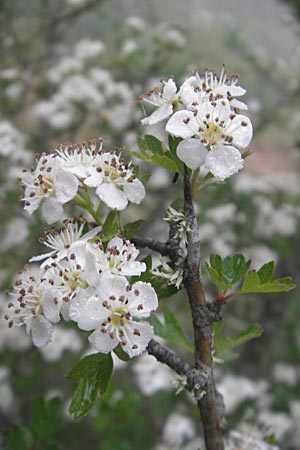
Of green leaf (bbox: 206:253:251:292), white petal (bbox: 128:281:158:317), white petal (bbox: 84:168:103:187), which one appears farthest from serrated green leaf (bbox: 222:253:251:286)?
white petal (bbox: 84:168:103:187)

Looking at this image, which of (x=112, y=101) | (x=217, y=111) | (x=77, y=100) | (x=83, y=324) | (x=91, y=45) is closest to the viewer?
(x=83, y=324)

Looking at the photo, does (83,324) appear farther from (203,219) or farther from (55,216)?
(203,219)

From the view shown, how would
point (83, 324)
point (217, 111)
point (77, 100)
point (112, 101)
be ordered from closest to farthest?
point (83, 324) < point (217, 111) < point (77, 100) < point (112, 101)

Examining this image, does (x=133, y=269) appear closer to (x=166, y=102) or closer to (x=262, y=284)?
(x=262, y=284)

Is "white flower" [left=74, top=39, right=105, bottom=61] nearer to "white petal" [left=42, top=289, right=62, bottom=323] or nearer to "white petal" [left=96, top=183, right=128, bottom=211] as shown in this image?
"white petal" [left=96, top=183, right=128, bottom=211]

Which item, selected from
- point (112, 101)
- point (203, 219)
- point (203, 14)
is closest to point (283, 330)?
point (203, 219)

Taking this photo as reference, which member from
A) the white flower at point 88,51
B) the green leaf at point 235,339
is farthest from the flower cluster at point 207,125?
the white flower at point 88,51
